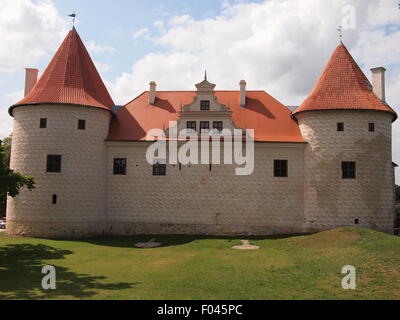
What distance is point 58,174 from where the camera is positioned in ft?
87.8

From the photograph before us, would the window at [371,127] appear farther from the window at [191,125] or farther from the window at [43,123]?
the window at [43,123]

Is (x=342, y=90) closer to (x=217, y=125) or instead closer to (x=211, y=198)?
(x=217, y=125)

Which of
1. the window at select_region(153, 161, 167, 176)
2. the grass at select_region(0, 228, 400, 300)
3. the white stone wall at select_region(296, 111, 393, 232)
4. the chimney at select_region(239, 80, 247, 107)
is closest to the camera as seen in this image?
the grass at select_region(0, 228, 400, 300)

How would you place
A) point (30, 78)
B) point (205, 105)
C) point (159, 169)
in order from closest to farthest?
point (159, 169) < point (205, 105) < point (30, 78)

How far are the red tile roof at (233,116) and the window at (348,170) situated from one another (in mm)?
3701

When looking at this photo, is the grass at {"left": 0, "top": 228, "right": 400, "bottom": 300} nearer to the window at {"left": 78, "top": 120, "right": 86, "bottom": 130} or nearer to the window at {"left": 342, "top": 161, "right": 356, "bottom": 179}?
the window at {"left": 342, "top": 161, "right": 356, "bottom": 179}

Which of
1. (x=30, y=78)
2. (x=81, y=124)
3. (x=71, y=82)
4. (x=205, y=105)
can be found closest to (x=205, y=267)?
(x=205, y=105)

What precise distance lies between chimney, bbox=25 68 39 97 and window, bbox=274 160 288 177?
2168 centimetres

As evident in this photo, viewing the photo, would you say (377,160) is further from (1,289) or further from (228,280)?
(1,289)

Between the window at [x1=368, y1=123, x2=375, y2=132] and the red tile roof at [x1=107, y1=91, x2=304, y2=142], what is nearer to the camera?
the window at [x1=368, y1=123, x2=375, y2=132]

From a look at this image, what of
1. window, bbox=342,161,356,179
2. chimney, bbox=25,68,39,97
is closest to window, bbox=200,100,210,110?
window, bbox=342,161,356,179

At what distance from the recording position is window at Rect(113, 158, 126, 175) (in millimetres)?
28859

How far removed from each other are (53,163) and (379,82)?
87.3 feet
